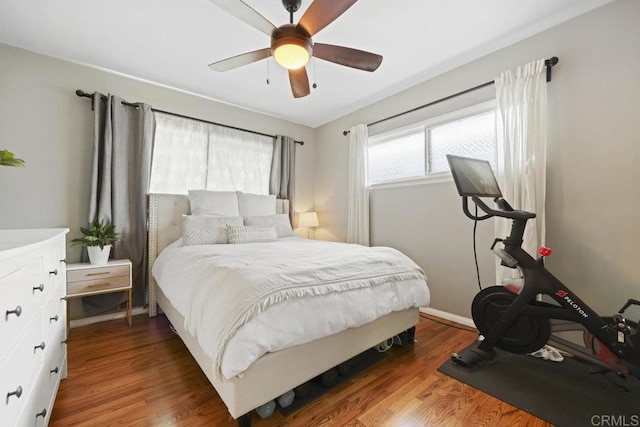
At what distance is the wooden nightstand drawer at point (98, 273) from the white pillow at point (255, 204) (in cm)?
127

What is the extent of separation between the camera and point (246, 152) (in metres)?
3.61

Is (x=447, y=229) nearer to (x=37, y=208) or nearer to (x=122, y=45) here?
(x=122, y=45)

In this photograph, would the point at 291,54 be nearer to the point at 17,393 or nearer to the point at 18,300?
the point at 18,300

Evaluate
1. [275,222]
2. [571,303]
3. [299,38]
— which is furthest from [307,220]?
[571,303]

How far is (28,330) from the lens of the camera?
91 cm

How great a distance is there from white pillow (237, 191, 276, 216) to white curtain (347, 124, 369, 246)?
1.06m

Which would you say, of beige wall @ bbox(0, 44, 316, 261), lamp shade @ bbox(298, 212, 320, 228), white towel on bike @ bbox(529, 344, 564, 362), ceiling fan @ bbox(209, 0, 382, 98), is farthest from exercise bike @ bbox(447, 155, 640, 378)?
beige wall @ bbox(0, 44, 316, 261)

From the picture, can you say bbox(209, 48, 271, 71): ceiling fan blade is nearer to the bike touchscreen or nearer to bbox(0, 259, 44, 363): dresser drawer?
the bike touchscreen

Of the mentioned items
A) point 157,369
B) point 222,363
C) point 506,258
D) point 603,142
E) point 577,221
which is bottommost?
point 157,369

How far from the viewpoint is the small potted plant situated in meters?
2.34

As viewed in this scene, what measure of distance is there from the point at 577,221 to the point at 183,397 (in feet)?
9.27

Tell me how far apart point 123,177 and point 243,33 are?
5.97 ft

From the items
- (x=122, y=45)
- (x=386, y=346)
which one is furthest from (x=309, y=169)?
(x=386, y=346)

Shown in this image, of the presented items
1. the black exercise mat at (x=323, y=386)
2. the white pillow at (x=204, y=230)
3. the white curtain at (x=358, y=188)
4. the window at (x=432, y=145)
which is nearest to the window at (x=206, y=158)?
the white pillow at (x=204, y=230)
